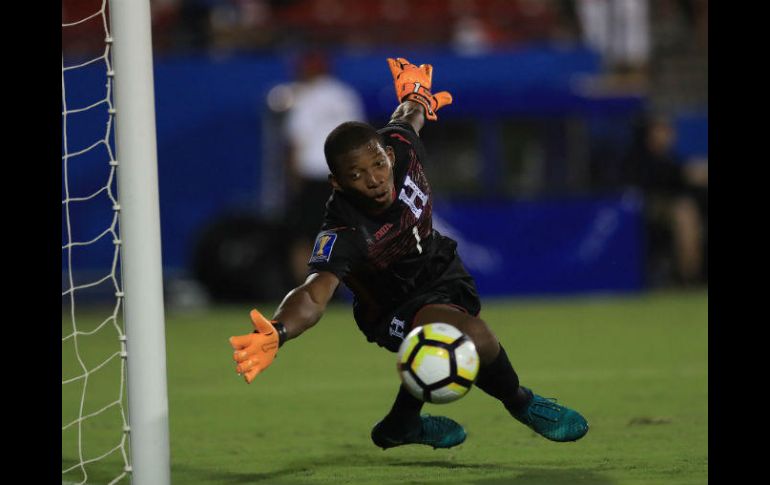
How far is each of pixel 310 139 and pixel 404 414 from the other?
7758 mm

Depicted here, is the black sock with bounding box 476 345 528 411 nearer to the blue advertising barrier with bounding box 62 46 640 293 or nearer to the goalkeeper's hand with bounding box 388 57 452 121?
the goalkeeper's hand with bounding box 388 57 452 121

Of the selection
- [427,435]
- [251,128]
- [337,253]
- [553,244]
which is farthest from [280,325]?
[251,128]

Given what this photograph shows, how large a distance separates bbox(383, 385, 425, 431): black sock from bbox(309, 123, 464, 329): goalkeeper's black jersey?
0.35m

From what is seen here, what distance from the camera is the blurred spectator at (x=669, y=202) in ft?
44.4

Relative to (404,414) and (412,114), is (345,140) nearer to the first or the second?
(412,114)

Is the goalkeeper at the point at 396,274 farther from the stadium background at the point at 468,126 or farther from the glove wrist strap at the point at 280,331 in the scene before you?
the stadium background at the point at 468,126

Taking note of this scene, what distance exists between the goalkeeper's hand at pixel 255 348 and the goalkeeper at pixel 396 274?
15 cm

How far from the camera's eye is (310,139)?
12867 millimetres

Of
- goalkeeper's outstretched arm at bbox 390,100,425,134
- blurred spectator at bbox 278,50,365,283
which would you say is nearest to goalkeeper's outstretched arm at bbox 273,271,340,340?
goalkeeper's outstretched arm at bbox 390,100,425,134

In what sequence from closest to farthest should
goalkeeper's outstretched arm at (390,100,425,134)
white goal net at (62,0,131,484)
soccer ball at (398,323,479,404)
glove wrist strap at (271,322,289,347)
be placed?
glove wrist strap at (271,322,289,347)
soccer ball at (398,323,479,404)
goalkeeper's outstretched arm at (390,100,425,134)
white goal net at (62,0,131,484)

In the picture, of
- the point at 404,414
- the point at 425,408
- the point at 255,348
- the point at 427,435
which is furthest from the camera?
the point at 425,408

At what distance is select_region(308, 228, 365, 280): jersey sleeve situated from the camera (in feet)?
16.0
